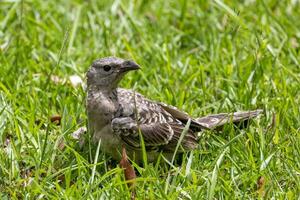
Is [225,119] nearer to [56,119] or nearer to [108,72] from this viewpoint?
[108,72]

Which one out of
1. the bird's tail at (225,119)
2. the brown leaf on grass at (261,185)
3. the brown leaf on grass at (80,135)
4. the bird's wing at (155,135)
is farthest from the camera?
the bird's tail at (225,119)

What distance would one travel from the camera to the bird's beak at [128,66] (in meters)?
6.09

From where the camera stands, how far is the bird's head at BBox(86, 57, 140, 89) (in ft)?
20.2

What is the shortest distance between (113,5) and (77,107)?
215cm

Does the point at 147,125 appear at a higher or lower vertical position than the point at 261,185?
higher

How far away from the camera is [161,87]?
7250 millimetres

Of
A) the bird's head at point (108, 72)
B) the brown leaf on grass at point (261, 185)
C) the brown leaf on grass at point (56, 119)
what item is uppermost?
the bird's head at point (108, 72)

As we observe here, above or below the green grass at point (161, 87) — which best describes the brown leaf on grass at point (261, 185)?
below

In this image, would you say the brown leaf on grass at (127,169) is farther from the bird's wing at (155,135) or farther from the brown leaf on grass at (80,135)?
the brown leaf on grass at (80,135)

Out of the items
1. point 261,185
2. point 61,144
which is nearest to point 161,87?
point 61,144

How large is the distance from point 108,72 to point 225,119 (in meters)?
0.95

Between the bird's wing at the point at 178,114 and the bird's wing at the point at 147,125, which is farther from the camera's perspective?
the bird's wing at the point at 178,114

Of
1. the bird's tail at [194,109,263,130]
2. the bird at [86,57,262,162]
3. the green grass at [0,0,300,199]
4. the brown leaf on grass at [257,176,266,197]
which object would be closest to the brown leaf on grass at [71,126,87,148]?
the green grass at [0,0,300,199]

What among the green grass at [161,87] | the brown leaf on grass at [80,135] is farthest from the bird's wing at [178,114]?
the brown leaf on grass at [80,135]
